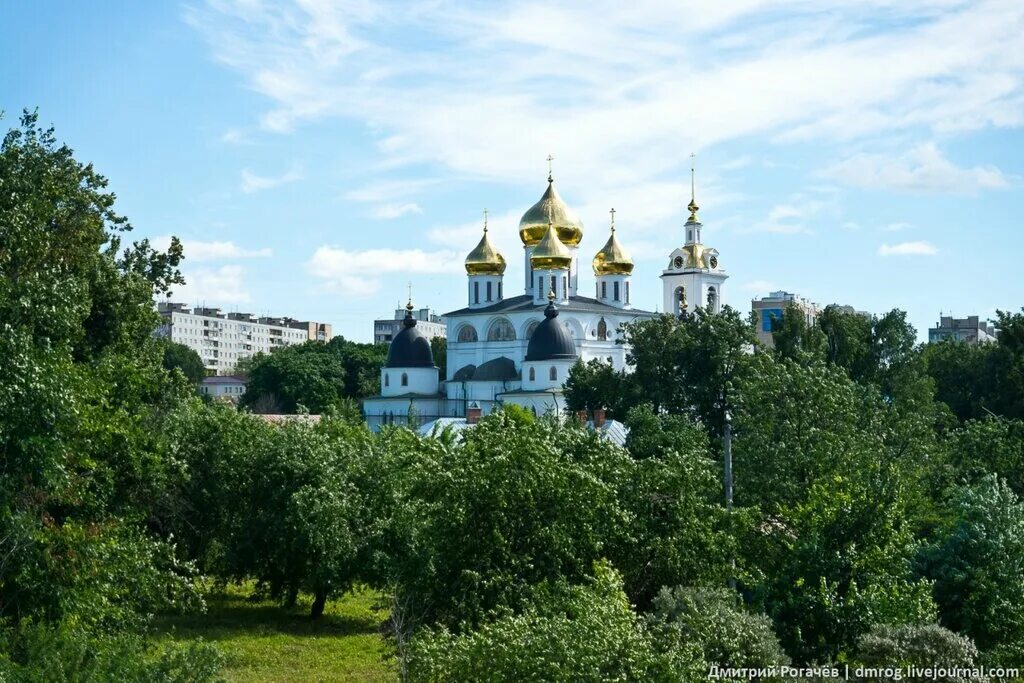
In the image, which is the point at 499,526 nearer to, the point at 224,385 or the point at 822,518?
the point at 822,518

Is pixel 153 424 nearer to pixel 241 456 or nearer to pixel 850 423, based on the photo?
pixel 241 456

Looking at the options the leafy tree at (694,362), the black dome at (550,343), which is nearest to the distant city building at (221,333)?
the black dome at (550,343)

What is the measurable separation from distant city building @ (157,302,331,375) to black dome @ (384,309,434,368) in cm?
7104

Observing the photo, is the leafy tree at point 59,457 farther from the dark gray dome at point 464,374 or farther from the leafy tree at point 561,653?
the dark gray dome at point 464,374

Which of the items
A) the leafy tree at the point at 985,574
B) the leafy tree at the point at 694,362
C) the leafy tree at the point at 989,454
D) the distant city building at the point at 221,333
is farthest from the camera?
the distant city building at the point at 221,333

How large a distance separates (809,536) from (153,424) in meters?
11.4

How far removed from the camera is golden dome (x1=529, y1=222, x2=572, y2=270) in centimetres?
6981

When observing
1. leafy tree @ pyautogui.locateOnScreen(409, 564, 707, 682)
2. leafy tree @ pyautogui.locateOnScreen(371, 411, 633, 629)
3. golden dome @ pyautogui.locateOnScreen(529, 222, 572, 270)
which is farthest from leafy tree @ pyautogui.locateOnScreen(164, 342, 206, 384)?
leafy tree @ pyautogui.locateOnScreen(409, 564, 707, 682)

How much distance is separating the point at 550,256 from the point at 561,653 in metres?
56.2

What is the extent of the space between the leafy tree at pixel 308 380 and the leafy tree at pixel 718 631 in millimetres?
64412

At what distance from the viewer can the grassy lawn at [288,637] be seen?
72.1ft

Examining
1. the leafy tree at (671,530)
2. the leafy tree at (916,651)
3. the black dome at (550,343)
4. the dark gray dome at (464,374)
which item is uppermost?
the black dome at (550,343)

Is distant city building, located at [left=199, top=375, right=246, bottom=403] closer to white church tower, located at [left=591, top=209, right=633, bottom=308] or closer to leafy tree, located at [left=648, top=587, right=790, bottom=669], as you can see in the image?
white church tower, located at [left=591, top=209, right=633, bottom=308]

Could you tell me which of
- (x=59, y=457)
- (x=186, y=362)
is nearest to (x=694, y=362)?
(x=59, y=457)
